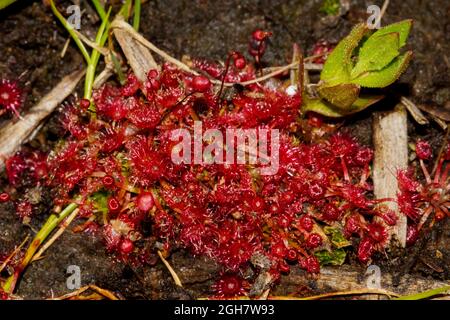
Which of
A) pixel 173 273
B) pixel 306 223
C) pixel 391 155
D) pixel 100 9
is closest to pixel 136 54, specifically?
pixel 100 9

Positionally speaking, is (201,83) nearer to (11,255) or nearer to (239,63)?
(239,63)

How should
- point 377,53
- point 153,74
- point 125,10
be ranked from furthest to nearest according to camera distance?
point 125,10 < point 153,74 < point 377,53

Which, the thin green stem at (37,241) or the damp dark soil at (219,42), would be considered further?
the damp dark soil at (219,42)

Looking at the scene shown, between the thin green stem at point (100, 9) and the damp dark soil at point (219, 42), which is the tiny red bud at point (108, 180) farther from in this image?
the thin green stem at point (100, 9)

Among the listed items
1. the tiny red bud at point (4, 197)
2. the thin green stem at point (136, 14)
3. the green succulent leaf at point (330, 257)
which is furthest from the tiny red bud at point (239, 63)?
the tiny red bud at point (4, 197)
